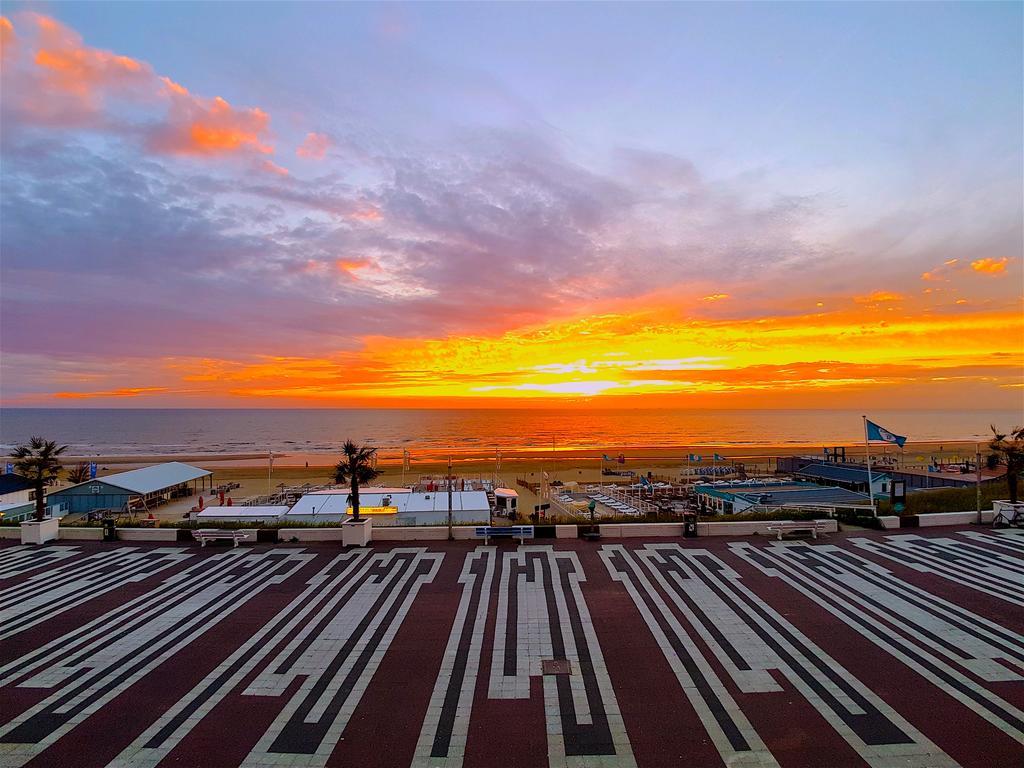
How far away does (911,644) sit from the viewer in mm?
8891

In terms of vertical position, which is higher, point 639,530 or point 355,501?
point 355,501

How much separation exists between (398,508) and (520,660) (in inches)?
641

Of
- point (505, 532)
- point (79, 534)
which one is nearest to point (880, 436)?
point (505, 532)

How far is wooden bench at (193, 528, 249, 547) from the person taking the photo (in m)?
15.4

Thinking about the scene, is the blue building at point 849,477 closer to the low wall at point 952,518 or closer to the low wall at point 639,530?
the low wall at point 952,518

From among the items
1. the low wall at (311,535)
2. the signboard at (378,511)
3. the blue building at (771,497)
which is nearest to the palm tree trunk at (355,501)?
the low wall at (311,535)

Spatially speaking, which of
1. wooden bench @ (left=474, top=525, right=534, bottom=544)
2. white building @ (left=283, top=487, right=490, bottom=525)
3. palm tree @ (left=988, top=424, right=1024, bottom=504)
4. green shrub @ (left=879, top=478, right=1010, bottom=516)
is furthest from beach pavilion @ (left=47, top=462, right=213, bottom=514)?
palm tree @ (left=988, top=424, right=1024, bottom=504)

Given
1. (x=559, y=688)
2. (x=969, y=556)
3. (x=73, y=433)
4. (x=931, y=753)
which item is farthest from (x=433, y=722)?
(x=73, y=433)

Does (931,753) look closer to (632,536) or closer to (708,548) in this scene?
(708,548)

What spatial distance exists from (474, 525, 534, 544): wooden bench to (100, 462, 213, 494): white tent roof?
25.0 m

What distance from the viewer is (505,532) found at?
50.6ft

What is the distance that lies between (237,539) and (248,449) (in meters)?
71.0

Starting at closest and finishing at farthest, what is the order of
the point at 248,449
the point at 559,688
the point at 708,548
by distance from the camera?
the point at 559,688 < the point at 708,548 < the point at 248,449

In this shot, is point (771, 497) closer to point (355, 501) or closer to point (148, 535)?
point (355, 501)
